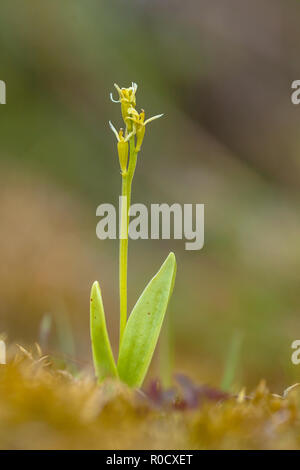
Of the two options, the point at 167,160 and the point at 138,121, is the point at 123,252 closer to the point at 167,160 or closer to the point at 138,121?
the point at 138,121

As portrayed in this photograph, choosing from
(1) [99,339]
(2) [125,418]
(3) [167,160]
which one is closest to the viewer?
(2) [125,418]

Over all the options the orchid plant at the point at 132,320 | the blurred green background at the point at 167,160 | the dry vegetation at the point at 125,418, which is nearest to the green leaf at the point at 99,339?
the orchid plant at the point at 132,320

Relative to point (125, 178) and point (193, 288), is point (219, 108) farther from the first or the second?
point (125, 178)

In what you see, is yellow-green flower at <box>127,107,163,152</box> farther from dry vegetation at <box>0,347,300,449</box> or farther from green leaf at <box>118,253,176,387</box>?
dry vegetation at <box>0,347,300,449</box>

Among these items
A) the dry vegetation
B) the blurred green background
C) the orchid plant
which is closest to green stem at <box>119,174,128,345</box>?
the orchid plant

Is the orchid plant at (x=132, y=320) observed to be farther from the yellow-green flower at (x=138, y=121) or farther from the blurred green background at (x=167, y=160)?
the blurred green background at (x=167, y=160)

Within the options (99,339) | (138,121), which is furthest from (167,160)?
(99,339)

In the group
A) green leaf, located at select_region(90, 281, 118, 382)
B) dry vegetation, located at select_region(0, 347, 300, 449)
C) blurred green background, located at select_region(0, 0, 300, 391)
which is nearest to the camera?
dry vegetation, located at select_region(0, 347, 300, 449)
